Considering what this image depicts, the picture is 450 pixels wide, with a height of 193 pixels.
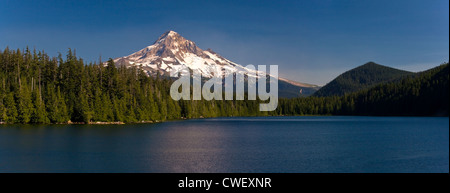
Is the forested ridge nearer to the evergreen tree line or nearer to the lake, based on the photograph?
→ the evergreen tree line

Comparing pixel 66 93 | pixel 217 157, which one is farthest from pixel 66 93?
pixel 217 157

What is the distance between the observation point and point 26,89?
122312 mm

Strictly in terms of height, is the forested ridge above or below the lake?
above

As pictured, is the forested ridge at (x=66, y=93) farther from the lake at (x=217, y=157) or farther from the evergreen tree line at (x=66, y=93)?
the lake at (x=217, y=157)

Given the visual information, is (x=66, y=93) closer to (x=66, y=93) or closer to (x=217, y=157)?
(x=66, y=93)

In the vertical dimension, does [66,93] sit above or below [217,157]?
above

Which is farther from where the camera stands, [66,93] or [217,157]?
[66,93]

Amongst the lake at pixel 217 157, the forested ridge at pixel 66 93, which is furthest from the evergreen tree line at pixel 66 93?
the lake at pixel 217 157

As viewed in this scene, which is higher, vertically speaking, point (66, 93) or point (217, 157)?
point (66, 93)

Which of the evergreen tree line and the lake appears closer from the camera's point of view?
Answer: the lake

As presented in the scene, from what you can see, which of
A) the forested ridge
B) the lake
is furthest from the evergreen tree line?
the lake

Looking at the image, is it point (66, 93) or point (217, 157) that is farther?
point (66, 93)
